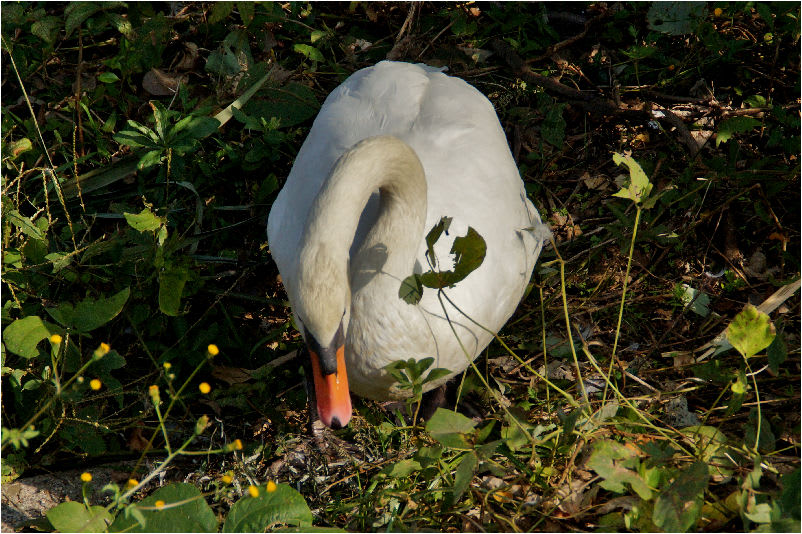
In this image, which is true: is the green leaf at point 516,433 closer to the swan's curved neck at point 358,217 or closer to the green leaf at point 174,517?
the swan's curved neck at point 358,217

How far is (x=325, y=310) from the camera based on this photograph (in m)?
1.92

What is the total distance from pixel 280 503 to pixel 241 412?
0.99 meters

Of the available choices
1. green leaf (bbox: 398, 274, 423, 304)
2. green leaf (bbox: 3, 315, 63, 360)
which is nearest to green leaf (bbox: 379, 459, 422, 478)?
green leaf (bbox: 398, 274, 423, 304)

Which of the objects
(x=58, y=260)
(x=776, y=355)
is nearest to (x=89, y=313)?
(x=58, y=260)

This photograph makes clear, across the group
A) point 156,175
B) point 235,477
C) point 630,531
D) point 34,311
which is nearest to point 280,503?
point 235,477

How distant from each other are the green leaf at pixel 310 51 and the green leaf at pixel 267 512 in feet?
7.81

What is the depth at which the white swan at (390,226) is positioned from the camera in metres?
1.98

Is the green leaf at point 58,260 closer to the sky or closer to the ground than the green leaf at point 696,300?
closer to the sky

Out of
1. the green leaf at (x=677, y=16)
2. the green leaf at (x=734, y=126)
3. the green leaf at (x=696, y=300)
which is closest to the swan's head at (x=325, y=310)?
the green leaf at (x=696, y=300)

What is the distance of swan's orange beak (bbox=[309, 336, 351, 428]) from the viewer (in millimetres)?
2096

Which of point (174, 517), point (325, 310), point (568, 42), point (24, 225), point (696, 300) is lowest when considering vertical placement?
point (696, 300)

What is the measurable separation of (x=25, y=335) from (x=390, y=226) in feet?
4.41

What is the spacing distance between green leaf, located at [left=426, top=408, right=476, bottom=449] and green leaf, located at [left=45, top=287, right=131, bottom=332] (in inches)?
50.2

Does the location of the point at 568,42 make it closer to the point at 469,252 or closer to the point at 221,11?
the point at 221,11
